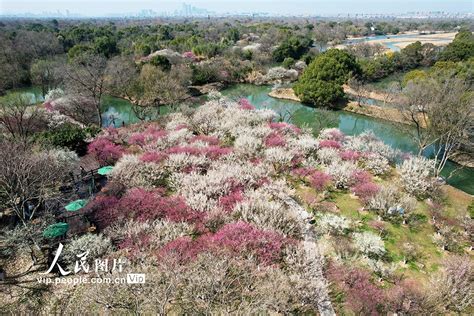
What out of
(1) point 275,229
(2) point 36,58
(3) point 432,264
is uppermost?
(2) point 36,58

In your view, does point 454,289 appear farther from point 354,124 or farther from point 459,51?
point 459,51

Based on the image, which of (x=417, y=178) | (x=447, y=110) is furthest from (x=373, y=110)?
(x=417, y=178)

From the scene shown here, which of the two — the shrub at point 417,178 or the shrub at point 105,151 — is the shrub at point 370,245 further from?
the shrub at point 105,151

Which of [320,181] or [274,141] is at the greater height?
[274,141]

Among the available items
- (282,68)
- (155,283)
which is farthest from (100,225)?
(282,68)

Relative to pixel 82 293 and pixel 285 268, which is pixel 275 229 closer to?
pixel 285 268

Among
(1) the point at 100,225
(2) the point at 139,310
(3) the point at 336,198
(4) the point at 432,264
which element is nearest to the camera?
(2) the point at 139,310

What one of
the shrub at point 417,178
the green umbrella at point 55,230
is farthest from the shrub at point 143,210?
the shrub at point 417,178
